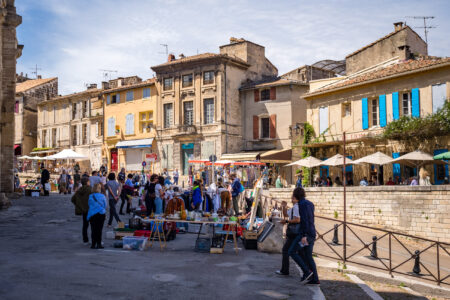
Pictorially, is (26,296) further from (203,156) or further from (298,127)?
(203,156)

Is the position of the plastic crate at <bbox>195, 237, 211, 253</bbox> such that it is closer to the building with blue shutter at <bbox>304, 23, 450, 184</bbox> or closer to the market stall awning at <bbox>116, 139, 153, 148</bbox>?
the building with blue shutter at <bbox>304, 23, 450, 184</bbox>

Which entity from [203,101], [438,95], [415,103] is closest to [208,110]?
[203,101]

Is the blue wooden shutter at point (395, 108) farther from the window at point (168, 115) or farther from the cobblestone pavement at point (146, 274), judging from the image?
the window at point (168, 115)

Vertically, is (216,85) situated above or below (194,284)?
above

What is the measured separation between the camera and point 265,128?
31844 millimetres

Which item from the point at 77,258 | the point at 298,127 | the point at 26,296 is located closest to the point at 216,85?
the point at 298,127

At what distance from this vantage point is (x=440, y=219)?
651 inches

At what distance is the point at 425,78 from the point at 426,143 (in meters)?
3.09

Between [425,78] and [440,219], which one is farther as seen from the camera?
[425,78]

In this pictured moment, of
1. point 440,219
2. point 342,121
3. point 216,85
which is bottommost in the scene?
point 440,219

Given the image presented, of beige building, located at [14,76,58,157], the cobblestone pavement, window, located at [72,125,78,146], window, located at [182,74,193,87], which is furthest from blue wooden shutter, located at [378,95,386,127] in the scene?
beige building, located at [14,76,58,157]

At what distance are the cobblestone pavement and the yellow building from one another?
82.4 feet

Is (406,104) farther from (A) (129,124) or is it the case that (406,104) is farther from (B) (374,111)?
(A) (129,124)

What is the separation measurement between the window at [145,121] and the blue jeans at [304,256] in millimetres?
29251
